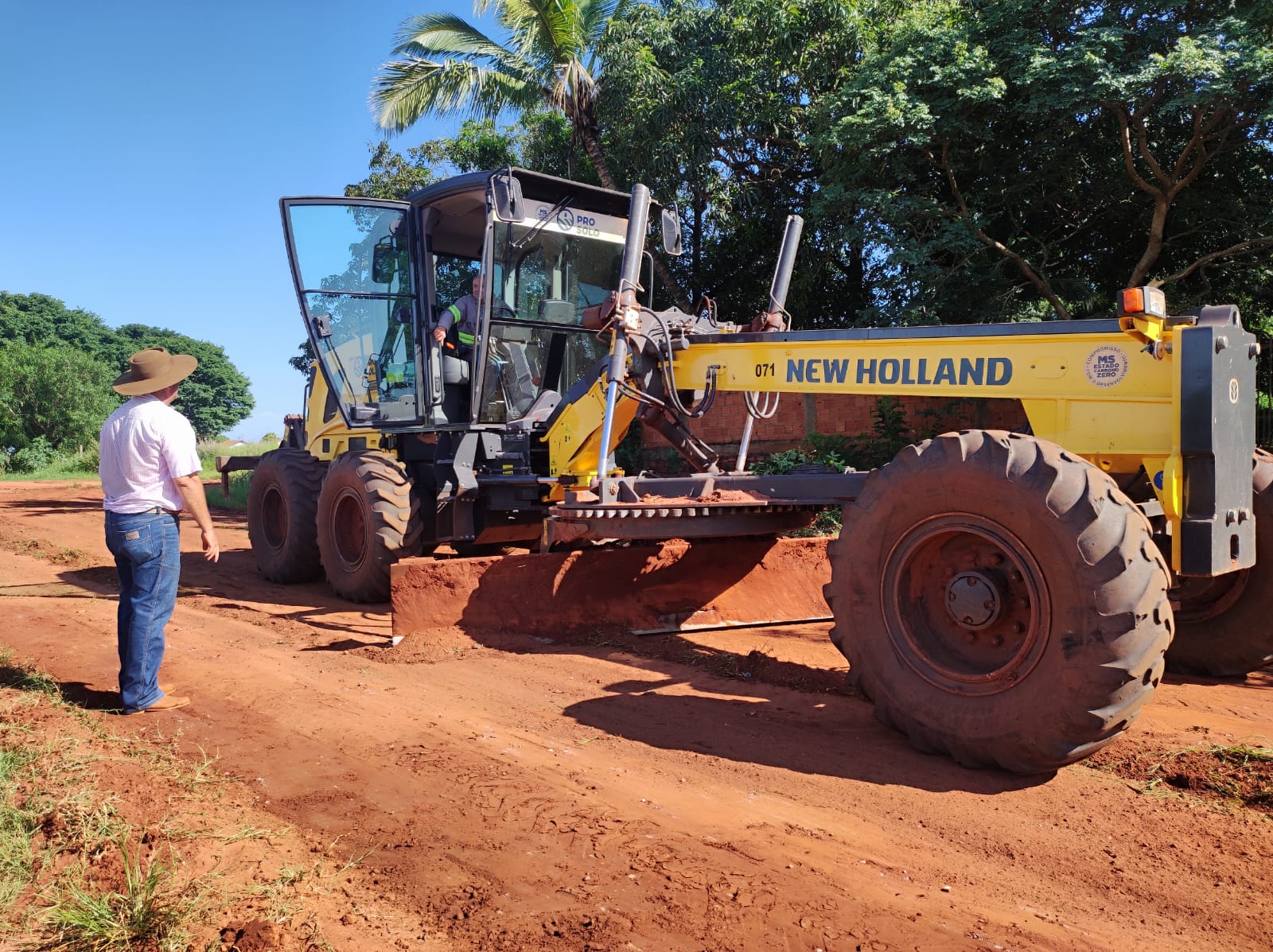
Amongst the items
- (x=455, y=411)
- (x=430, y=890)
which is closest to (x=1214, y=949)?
(x=430, y=890)

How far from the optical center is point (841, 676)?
17.4ft

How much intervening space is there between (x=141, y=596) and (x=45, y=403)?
34292mm

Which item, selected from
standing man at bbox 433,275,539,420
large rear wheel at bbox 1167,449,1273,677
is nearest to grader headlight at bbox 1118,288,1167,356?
large rear wheel at bbox 1167,449,1273,677

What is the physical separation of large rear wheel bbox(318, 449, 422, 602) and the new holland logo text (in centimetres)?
362

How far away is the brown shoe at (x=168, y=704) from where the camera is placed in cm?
468

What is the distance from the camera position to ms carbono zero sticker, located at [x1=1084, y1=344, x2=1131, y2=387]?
411cm

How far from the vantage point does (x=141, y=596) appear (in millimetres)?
4637

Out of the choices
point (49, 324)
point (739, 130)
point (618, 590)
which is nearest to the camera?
point (618, 590)

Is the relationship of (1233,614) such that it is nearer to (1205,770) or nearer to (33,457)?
(1205,770)

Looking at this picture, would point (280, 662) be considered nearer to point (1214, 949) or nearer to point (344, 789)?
point (344, 789)

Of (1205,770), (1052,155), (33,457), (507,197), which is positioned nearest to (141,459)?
(507,197)

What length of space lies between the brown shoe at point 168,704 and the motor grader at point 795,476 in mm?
1554

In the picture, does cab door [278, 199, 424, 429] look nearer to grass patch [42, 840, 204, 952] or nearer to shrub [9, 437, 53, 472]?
grass patch [42, 840, 204, 952]

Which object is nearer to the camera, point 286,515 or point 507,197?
point 507,197
